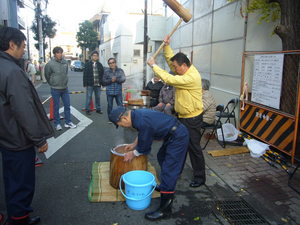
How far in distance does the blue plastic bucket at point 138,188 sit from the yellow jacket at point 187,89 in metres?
1.10

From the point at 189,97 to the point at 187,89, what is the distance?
0.40ft

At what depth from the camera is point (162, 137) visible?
122 inches

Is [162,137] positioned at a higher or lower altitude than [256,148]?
higher

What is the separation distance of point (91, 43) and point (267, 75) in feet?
137

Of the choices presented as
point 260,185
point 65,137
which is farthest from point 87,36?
point 260,185

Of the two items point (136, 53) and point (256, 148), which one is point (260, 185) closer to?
point (256, 148)

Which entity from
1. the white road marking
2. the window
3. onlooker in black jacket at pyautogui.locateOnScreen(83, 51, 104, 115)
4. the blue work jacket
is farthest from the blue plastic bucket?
the window

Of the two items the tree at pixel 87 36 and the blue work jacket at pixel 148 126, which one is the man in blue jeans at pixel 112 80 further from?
the tree at pixel 87 36

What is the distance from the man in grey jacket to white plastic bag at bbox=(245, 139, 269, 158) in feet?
12.6

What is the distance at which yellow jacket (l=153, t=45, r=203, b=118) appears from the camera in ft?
11.9

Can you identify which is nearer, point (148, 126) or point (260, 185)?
point (148, 126)

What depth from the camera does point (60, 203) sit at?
347 centimetres

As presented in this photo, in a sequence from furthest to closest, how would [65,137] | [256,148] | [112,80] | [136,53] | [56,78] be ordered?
[136,53]
[112,80]
[56,78]
[65,137]
[256,148]

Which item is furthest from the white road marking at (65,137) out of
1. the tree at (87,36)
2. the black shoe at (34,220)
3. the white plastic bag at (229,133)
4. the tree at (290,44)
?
the tree at (87,36)
